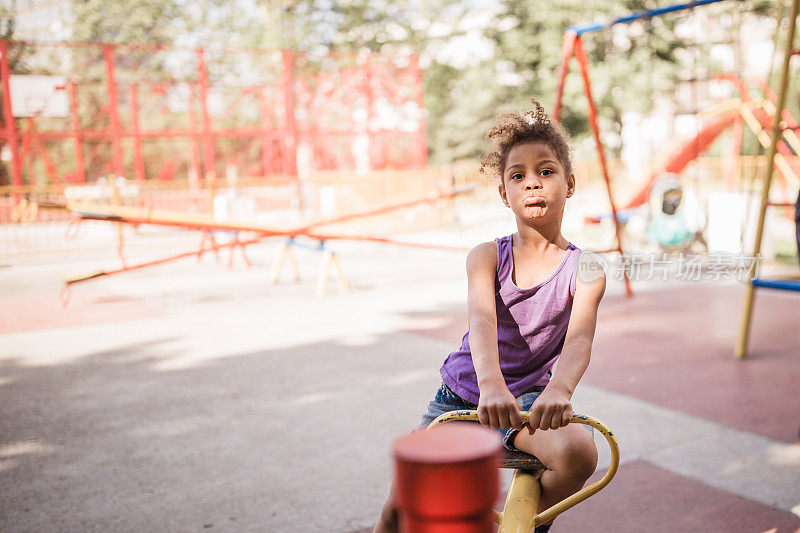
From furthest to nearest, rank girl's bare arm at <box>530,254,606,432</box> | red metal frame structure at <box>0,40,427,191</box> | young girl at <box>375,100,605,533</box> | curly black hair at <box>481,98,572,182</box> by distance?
red metal frame structure at <box>0,40,427,191</box> → curly black hair at <box>481,98,572,182</box> → young girl at <box>375,100,605,533</box> → girl's bare arm at <box>530,254,606,432</box>

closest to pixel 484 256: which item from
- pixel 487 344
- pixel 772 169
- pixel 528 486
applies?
pixel 487 344

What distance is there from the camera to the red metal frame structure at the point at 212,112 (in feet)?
57.2

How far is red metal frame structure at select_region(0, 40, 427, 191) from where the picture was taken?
17.4m

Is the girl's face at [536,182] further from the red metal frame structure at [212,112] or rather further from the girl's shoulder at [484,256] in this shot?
the red metal frame structure at [212,112]

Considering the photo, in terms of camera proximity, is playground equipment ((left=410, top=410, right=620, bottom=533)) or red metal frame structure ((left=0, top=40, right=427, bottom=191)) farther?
red metal frame structure ((left=0, top=40, right=427, bottom=191))

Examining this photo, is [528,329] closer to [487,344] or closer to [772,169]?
[487,344]

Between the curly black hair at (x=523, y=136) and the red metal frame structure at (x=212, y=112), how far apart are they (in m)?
13.7

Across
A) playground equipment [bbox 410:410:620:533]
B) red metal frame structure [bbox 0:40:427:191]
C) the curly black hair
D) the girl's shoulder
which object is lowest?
playground equipment [bbox 410:410:620:533]

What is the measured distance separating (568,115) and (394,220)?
15982 mm

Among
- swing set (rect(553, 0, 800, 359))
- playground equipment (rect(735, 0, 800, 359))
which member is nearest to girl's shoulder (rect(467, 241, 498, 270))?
swing set (rect(553, 0, 800, 359))

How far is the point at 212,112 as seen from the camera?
88.3 feet

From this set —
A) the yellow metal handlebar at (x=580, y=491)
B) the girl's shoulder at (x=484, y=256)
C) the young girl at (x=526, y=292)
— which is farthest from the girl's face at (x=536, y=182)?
the yellow metal handlebar at (x=580, y=491)

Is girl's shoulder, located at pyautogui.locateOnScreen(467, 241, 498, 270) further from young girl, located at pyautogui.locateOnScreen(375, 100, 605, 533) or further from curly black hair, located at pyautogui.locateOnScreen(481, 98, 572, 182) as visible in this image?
curly black hair, located at pyautogui.locateOnScreen(481, 98, 572, 182)

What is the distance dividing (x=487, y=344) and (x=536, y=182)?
0.43 meters
